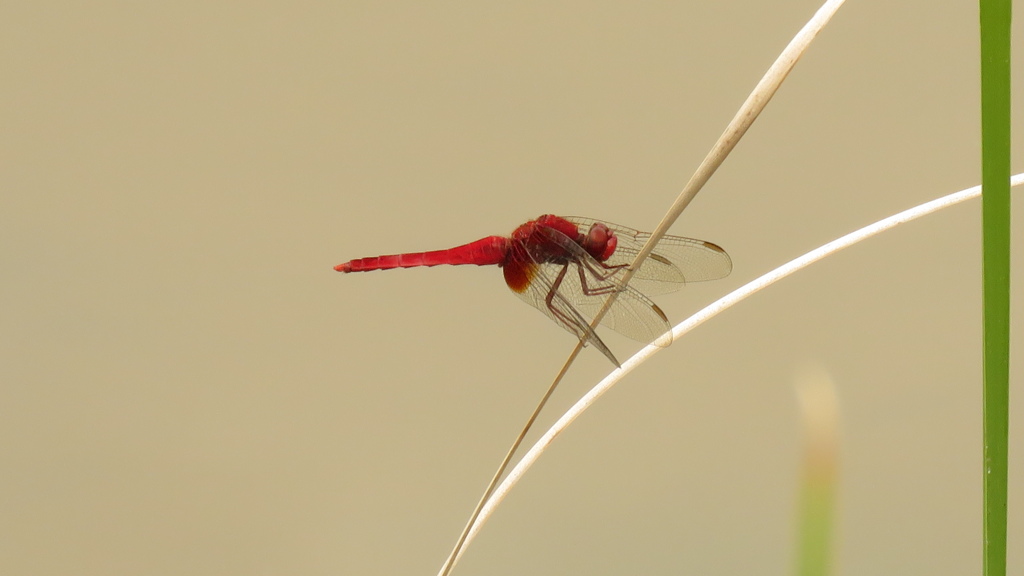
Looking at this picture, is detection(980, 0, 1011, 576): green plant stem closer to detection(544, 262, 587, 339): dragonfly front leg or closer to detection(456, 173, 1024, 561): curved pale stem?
detection(456, 173, 1024, 561): curved pale stem

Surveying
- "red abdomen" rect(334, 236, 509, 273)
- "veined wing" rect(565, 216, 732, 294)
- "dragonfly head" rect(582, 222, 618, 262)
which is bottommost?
"veined wing" rect(565, 216, 732, 294)

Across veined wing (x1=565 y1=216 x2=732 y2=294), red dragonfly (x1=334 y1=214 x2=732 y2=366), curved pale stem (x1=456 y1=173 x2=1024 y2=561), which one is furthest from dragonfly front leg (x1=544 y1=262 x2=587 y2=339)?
curved pale stem (x1=456 y1=173 x2=1024 y2=561)

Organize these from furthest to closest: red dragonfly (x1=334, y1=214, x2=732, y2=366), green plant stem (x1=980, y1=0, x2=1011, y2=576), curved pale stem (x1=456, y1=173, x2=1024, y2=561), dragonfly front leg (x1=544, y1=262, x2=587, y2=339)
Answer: red dragonfly (x1=334, y1=214, x2=732, y2=366) < dragonfly front leg (x1=544, y1=262, x2=587, y2=339) < curved pale stem (x1=456, y1=173, x2=1024, y2=561) < green plant stem (x1=980, y1=0, x2=1011, y2=576)

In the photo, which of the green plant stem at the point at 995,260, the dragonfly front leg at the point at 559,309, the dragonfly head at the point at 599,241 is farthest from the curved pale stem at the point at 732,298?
the dragonfly head at the point at 599,241

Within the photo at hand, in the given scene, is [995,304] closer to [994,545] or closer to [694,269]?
[994,545]

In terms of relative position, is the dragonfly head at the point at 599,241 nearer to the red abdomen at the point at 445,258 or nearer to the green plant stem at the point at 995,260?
the red abdomen at the point at 445,258

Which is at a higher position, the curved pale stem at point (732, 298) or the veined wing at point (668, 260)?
the curved pale stem at point (732, 298)

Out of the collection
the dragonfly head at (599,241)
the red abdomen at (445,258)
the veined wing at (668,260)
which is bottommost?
the veined wing at (668,260)

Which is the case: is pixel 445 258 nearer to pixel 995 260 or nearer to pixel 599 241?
pixel 599 241

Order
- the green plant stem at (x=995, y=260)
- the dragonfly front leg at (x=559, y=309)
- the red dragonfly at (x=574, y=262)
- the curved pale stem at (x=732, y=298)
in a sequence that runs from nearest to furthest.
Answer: the green plant stem at (x=995, y=260) < the curved pale stem at (x=732, y=298) < the dragonfly front leg at (x=559, y=309) < the red dragonfly at (x=574, y=262)
